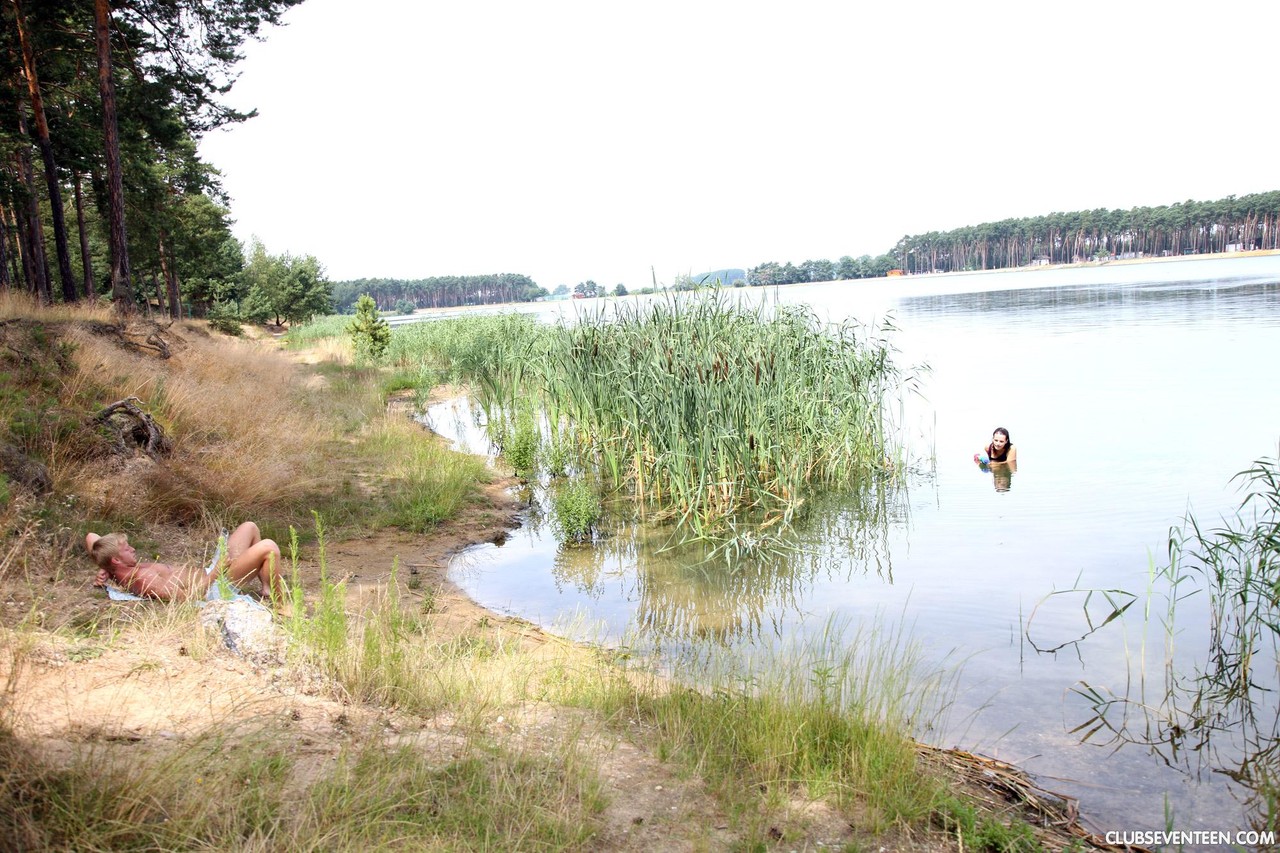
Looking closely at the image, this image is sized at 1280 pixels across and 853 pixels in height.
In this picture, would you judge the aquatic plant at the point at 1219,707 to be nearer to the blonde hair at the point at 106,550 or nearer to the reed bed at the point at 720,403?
the reed bed at the point at 720,403

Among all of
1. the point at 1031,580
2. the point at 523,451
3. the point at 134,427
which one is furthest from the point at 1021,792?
the point at 523,451

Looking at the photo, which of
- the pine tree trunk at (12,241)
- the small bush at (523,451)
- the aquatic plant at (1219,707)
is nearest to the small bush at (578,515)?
the small bush at (523,451)

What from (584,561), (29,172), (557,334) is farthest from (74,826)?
(29,172)

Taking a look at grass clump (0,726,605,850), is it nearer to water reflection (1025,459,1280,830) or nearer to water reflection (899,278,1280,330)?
water reflection (1025,459,1280,830)

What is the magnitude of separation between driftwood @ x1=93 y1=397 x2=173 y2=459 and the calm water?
126 inches

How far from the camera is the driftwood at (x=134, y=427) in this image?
25.8 feet

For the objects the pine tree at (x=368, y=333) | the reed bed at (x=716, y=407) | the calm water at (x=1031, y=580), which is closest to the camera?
the calm water at (x=1031, y=580)

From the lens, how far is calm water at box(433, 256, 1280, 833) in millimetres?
4230

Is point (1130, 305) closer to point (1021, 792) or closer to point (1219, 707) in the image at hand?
point (1219, 707)

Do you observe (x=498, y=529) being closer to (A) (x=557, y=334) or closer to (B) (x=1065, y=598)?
(A) (x=557, y=334)

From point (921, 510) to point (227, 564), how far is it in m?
7.11

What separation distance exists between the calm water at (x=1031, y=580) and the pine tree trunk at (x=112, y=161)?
280 inches

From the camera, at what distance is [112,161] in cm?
1464

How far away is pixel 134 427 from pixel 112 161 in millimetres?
9125
